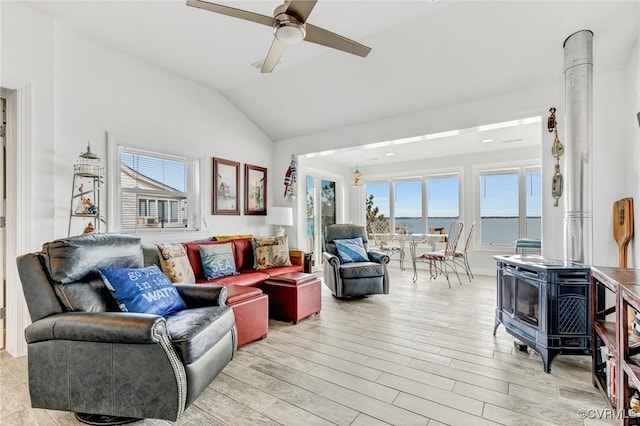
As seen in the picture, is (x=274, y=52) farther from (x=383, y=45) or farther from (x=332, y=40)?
(x=383, y=45)

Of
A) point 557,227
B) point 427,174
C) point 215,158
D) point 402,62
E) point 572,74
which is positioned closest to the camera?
point 572,74

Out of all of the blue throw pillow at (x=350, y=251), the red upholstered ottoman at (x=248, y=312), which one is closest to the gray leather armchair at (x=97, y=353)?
the red upholstered ottoman at (x=248, y=312)

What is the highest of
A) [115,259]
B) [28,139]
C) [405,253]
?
[28,139]

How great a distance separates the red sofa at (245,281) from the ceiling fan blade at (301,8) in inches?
87.6

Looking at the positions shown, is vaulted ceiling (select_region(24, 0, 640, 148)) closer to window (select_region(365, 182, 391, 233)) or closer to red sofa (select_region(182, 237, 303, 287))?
red sofa (select_region(182, 237, 303, 287))

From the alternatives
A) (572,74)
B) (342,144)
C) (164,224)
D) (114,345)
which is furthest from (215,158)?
(572,74)

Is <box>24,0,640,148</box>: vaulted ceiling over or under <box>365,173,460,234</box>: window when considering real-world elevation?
over

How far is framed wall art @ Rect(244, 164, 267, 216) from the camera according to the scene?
4881 mm

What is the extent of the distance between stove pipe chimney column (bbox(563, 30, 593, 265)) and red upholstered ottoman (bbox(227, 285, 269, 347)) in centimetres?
274

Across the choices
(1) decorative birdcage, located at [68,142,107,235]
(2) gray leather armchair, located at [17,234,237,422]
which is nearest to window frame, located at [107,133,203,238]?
(1) decorative birdcage, located at [68,142,107,235]

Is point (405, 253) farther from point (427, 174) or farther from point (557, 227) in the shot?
point (557, 227)

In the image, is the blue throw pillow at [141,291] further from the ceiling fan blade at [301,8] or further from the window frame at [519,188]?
the window frame at [519,188]

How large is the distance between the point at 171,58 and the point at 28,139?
1699 mm

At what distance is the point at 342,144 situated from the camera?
477cm
